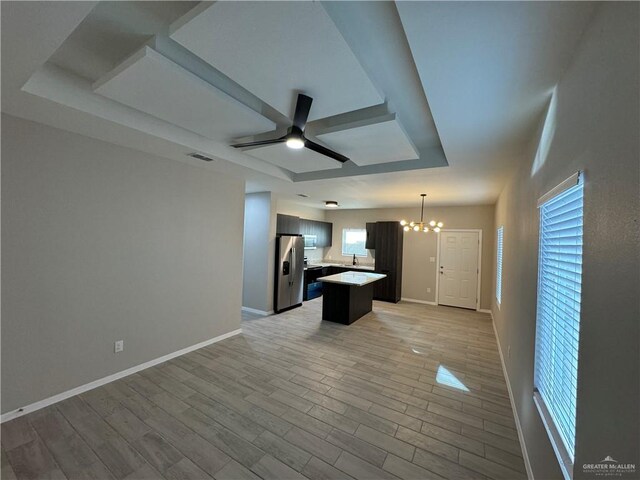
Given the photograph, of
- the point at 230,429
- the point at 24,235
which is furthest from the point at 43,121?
the point at 230,429

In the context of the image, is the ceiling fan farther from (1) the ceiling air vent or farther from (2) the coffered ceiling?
(1) the ceiling air vent

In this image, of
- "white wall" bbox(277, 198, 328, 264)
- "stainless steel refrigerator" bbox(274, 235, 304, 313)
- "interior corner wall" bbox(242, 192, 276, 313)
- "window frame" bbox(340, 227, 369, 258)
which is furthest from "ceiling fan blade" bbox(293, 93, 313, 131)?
"window frame" bbox(340, 227, 369, 258)

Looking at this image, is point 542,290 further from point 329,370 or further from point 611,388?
point 329,370

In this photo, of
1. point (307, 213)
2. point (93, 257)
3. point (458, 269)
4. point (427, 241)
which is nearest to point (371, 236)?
point (427, 241)

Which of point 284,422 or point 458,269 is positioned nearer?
point 284,422

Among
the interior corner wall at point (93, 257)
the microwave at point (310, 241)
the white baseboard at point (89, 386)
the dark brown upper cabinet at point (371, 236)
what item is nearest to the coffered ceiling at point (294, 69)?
the interior corner wall at point (93, 257)

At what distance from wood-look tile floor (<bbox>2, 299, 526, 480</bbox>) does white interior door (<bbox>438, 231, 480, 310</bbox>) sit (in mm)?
2993

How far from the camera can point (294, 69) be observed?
5.29ft

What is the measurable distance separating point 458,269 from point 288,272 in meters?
4.28

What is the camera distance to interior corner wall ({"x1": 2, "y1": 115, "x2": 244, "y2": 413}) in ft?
7.57

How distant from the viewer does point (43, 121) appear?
2.36 m

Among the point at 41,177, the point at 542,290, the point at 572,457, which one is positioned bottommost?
the point at 572,457

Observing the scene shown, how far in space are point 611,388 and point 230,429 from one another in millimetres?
2471

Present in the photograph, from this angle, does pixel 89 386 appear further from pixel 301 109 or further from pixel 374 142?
pixel 374 142
